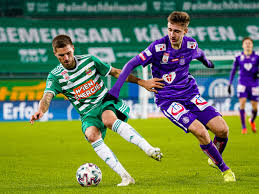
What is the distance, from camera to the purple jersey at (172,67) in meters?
6.33

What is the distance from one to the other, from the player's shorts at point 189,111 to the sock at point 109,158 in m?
0.90

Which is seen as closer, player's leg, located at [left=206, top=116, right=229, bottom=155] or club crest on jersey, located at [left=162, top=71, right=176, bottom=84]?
player's leg, located at [left=206, top=116, right=229, bottom=155]

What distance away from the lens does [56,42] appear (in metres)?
5.95

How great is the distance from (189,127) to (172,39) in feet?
3.43

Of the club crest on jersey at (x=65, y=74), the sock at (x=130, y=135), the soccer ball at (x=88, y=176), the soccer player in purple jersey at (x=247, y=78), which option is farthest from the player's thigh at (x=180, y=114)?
the soccer player in purple jersey at (x=247, y=78)

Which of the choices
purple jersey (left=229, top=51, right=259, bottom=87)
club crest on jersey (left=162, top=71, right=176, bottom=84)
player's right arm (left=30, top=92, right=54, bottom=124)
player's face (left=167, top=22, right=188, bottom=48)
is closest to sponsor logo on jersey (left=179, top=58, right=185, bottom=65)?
club crest on jersey (left=162, top=71, right=176, bottom=84)

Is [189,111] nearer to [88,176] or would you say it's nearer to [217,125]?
[217,125]

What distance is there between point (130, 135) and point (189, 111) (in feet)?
3.35

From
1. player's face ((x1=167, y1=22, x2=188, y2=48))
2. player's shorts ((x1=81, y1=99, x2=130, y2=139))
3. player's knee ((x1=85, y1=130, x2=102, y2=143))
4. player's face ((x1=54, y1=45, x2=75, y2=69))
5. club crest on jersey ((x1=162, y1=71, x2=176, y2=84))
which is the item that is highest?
player's face ((x1=167, y1=22, x2=188, y2=48))

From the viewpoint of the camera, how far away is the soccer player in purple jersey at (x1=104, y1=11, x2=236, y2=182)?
6.07m

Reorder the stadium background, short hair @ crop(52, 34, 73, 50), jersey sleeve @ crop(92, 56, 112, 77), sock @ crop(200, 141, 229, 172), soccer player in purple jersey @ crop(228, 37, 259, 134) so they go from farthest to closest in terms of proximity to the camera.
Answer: the stadium background → soccer player in purple jersey @ crop(228, 37, 259, 134) → jersey sleeve @ crop(92, 56, 112, 77) → sock @ crop(200, 141, 229, 172) → short hair @ crop(52, 34, 73, 50)

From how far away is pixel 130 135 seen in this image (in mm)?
5574

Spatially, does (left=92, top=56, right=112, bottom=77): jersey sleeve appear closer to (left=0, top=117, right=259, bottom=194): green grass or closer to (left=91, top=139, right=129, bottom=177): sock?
(left=91, top=139, right=129, bottom=177): sock

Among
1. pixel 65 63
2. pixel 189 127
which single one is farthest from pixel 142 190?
pixel 65 63
